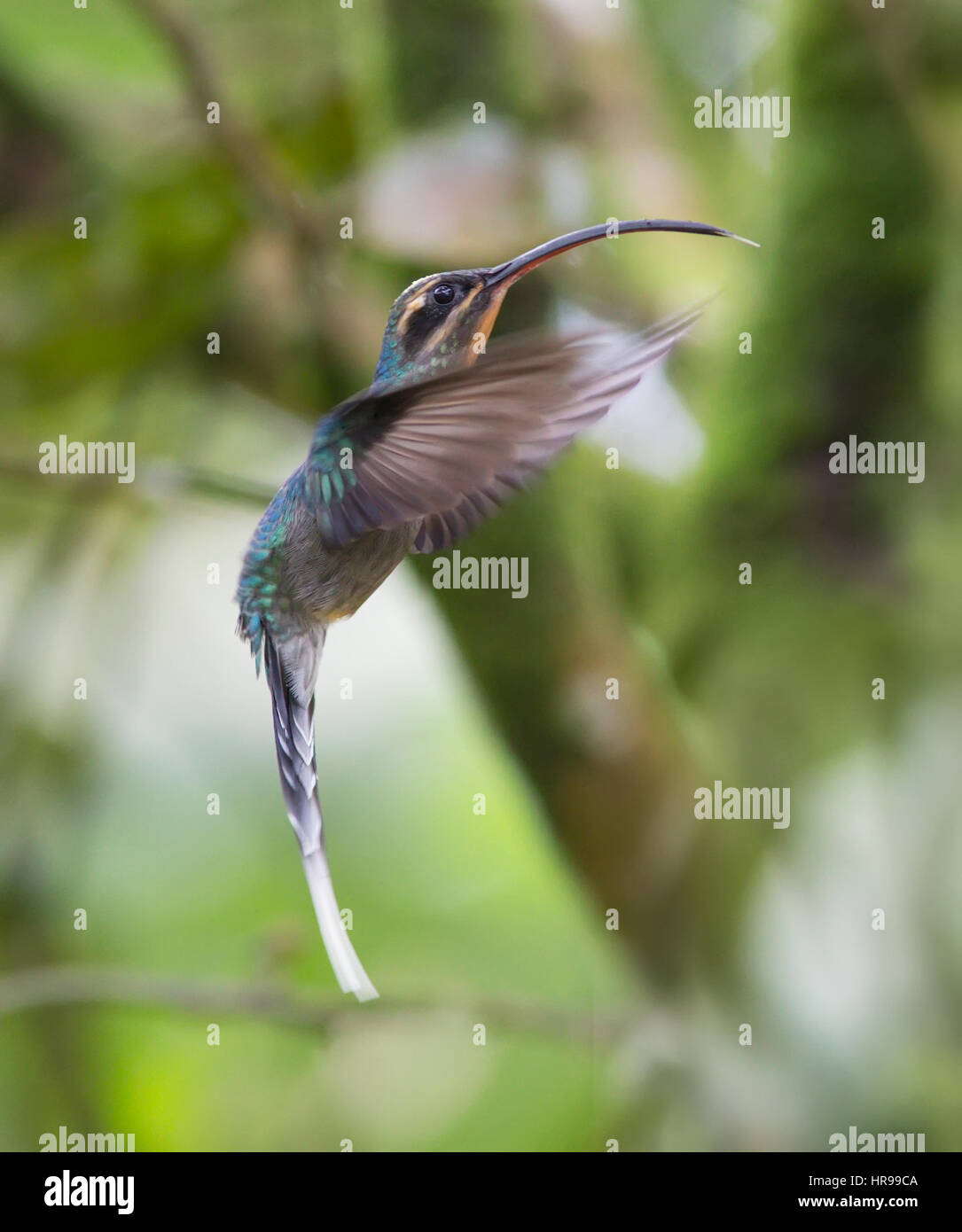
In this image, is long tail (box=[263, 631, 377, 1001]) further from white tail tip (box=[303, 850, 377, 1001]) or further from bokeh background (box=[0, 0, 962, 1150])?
bokeh background (box=[0, 0, 962, 1150])

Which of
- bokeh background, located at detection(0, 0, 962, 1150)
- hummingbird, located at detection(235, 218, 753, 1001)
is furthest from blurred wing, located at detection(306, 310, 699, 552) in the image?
bokeh background, located at detection(0, 0, 962, 1150)

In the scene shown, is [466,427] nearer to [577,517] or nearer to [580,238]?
[580,238]

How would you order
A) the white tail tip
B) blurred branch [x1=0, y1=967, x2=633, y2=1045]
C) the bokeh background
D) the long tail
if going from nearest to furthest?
1. the white tail tip
2. the long tail
3. blurred branch [x1=0, y1=967, x2=633, y2=1045]
4. the bokeh background

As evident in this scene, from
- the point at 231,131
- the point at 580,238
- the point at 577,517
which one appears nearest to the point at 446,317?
the point at 580,238

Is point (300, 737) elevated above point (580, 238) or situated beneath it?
situated beneath

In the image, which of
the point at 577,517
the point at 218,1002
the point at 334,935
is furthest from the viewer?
the point at 577,517

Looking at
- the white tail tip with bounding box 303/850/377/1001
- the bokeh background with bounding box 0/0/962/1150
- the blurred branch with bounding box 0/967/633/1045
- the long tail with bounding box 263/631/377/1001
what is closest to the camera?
the white tail tip with bounding box 303/850/377/1001

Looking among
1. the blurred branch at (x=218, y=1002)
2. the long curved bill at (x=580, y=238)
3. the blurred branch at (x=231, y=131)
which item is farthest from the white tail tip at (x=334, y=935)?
the blurred branch at (x=231, y=131)

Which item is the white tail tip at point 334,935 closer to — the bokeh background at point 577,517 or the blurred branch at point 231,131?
the bokeh background at point 577,517
